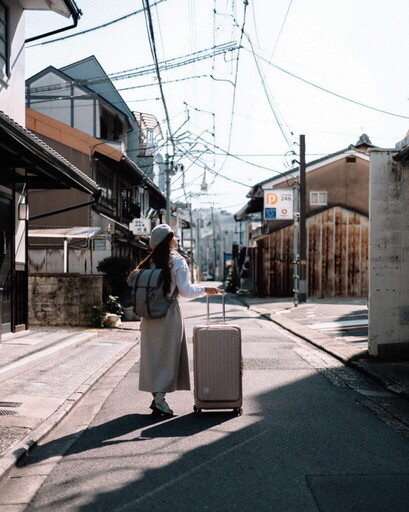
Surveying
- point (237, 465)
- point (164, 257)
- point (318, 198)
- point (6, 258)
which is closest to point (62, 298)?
point (6, 258)

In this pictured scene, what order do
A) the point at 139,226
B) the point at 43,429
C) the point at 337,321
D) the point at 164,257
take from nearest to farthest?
the point at 43,429 < the point at 164,257 < the point at 337,321 < the point at 139,226

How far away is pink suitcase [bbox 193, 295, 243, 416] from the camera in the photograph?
600cm

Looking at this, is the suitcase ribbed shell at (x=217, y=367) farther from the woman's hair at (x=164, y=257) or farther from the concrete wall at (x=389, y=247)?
the concrete wall at (x=389, y=247)

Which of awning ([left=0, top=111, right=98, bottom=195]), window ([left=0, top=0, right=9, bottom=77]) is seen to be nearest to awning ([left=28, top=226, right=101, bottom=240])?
awning ([left=0, top=111, right=98, bottom=195])

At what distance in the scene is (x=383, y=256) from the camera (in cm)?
972

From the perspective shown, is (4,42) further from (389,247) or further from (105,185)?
(105,185)

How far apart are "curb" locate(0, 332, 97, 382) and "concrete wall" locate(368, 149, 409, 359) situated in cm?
514

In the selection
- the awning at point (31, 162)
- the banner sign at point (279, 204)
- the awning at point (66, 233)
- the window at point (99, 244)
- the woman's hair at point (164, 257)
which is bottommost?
the woman's hair at point (164, 257)

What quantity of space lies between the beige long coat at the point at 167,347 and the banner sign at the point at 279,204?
2191cm

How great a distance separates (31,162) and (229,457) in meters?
6.40

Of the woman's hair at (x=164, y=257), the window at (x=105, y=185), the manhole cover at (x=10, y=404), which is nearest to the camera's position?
the woman's hair at (x=164, y=257)

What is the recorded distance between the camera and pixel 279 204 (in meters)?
27.8

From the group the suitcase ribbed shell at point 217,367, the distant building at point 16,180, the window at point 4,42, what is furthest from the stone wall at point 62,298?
the suitcase ribbed shell at point 217,367

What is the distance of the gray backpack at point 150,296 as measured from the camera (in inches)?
236
